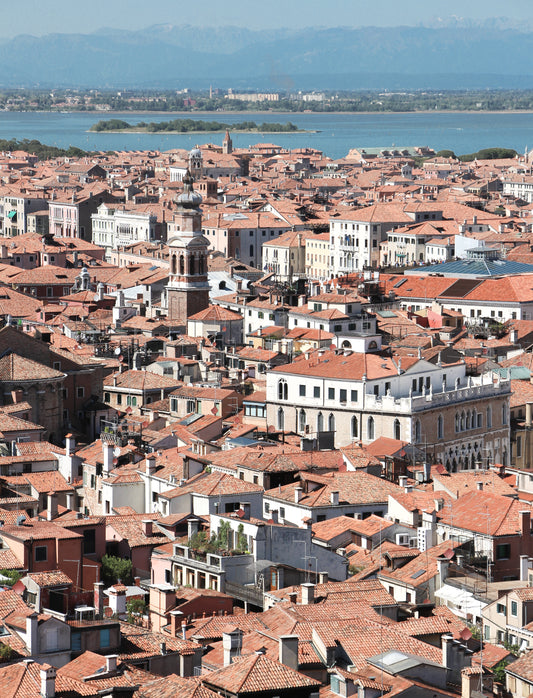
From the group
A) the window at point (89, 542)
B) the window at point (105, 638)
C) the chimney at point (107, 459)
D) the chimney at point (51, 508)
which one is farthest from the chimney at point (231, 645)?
the chimney at point (107, 459)

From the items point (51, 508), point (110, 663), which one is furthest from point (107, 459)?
point (110, 663)

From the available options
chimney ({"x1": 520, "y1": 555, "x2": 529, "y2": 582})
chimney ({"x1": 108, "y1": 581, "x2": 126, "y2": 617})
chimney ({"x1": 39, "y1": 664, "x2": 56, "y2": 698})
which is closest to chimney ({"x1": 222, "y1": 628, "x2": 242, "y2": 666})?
chimney ({"x1": 39, "y1": 664, "x2": 56, "y2": 698})

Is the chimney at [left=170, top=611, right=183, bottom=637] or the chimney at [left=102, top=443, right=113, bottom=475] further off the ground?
the chimney at [left=170, top=611, right=183, bottom=637]

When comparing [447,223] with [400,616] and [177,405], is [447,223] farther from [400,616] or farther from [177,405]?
[400,616]

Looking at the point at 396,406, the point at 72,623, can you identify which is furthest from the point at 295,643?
the point at 396,406

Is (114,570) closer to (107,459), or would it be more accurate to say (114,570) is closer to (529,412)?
(107,459)

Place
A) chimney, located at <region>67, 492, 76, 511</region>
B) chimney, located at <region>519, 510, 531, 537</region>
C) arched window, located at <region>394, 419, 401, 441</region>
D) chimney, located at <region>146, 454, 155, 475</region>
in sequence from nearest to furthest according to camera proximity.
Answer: chimney, located at <region>519, 510, 531, 537</region> → chimney, located at <region>67, 492, 76, 511</region> → chimney, located at <region>146, 454, 155, 475</region> → arched window, located at <region>394, 419, 401, 441</region>

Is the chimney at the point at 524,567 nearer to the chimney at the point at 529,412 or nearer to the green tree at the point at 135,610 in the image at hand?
the green tree at the point at 135,610

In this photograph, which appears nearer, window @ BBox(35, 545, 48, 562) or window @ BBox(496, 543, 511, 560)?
window @ BBox(35, 545, 48, 562)

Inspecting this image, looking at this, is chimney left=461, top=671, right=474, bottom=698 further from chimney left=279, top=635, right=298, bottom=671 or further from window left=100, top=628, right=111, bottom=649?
window left=100, top=628, right=111, bottom=649
